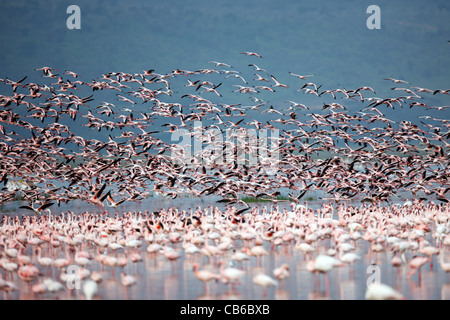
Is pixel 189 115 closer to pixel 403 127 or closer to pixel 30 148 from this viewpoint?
pixel 30 148

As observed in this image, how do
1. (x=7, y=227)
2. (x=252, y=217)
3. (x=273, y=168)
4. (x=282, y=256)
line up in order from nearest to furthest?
1. (x=282, y=256)
2. (x=7, y=227)
3. (x=252, y=217)
4. (x=273, y=168)

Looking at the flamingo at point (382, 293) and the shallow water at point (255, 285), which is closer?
the flamingo at point (382, 293)

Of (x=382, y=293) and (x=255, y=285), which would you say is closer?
(x=382, y=293)

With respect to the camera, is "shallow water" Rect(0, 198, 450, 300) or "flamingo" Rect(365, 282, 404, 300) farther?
"shallow water" Rect(0, 198, 450, 300)

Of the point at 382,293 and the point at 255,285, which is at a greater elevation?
the point at 382,293

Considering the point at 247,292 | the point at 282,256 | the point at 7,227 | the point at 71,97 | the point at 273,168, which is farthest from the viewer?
the point at 273,168

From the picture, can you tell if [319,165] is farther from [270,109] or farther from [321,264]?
[321,264]

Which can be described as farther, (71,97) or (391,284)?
(71,97)

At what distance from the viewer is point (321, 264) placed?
10.9 meters
